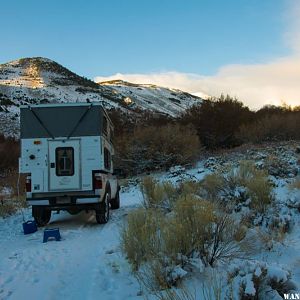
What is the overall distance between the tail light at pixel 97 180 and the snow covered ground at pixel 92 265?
1.16m

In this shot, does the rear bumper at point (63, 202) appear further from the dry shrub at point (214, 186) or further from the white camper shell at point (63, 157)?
the dry shrub at point (214, 186)

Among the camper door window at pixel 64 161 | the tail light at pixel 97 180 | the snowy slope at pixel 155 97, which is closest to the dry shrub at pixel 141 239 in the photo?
the tail light at pixel 97 180

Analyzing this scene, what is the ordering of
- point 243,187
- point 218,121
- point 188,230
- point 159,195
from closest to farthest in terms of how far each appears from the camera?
point 188,230, point 243,187, point 159,195, point 218,121

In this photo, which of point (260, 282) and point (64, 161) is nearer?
point (260, 282)

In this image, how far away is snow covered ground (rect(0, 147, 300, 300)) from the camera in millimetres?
5902

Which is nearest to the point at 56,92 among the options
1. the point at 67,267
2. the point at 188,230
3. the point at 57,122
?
the point at 57,122

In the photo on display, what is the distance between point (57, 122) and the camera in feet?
41.2

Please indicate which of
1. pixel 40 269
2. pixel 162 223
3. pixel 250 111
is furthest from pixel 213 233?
pixel 250 111

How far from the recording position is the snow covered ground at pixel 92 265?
19.4 ft

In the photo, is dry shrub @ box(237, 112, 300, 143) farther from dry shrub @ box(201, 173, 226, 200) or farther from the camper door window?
the camper door window

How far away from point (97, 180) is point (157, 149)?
17.4 metres

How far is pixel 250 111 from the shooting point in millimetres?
38344

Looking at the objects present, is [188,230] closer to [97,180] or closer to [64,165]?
[97,180]

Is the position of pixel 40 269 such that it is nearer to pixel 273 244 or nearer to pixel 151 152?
pixel 273 244
